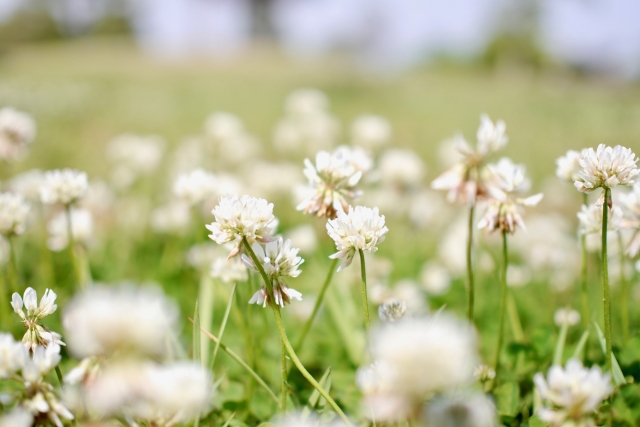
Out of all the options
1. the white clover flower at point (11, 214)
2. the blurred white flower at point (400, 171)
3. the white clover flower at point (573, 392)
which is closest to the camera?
the white clover flower at point (573, 392)

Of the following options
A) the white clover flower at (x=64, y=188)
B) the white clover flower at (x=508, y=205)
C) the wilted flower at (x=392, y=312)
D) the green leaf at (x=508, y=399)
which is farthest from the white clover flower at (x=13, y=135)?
the green leaf at (x=508, y=399)

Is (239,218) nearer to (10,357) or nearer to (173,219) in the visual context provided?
(10,357)

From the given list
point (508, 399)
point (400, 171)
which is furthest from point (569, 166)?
point (400, 171)

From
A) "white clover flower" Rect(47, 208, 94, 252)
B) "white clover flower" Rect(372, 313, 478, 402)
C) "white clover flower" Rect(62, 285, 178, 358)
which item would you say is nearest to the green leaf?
"white clover flower" Rect(372, 313, 478, 402)

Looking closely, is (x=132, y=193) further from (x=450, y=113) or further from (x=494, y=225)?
(x=450, y=113)

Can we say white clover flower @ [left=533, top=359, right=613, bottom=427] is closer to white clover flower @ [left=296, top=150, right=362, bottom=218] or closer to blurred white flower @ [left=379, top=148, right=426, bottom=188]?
white clover flower @ [left=296, top=150, right=362, bottom=218]

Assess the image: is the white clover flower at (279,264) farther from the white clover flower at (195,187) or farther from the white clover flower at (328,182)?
the white clover flower at (195,187)
